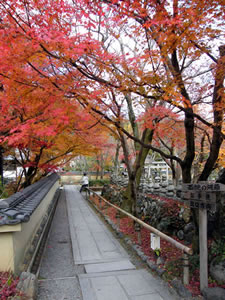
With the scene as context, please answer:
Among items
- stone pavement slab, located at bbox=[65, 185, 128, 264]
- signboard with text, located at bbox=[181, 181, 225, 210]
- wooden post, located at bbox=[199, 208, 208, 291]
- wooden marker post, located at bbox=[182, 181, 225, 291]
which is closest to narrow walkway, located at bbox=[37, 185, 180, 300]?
stone pavement slab, located at bbox=[65, 185, 128, 264]

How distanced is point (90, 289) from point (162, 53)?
449 cm

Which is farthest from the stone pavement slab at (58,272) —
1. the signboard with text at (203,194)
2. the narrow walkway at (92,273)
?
the signboard with text at (203,194)

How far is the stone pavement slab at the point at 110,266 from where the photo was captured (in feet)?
16.2

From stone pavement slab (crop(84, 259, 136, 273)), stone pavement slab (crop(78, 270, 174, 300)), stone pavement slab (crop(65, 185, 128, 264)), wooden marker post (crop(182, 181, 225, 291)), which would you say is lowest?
stone pavement slab (crop(65, 185, 128, 264))

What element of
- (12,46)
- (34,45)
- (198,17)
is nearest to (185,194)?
(198,17)

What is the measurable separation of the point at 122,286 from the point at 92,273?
0.86m

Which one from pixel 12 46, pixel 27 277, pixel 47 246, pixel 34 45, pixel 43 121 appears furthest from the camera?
pixel 43 121

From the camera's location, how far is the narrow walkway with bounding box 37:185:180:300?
12.8ft

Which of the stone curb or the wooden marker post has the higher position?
the wooden marker post

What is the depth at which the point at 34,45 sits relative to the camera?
178 inches

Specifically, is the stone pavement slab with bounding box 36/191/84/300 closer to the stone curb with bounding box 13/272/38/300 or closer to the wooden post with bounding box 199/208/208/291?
the stone curb with bounding box 13/272/38/300

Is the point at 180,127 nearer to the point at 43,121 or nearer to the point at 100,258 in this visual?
the point at 43,121

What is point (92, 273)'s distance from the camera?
4773 mm

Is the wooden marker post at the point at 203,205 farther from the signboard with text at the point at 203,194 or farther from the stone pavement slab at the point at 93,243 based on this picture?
the stone pavement slab at the point at 93,243
